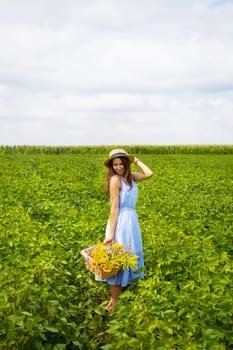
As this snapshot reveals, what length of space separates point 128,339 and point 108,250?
5.52 ft

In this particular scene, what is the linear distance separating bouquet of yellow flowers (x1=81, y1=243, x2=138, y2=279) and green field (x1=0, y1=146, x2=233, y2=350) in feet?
1.05

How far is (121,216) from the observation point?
6.33 meters

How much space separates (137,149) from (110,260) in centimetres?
4411

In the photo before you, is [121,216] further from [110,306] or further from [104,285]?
[104,285]

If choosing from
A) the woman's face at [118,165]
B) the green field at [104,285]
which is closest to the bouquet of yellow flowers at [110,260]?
the green field at [104,285]

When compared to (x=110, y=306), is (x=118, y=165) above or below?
above

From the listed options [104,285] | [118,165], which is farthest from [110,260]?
[104,285]

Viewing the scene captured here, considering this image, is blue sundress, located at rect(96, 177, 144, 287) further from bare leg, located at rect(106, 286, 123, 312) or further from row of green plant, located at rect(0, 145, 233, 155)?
row of green plant, located at rect(0, 145, 233, 155)

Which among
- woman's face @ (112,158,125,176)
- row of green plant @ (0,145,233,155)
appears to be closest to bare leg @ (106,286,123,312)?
woman's face @ (112,158,125,176)

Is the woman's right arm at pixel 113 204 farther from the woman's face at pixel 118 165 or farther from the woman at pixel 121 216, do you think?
the woman's face at pixel 118 165

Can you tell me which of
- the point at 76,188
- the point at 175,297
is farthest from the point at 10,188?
the point at 175,297

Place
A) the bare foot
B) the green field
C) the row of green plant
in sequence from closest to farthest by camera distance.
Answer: the green field → the bare foot → the row of green plant

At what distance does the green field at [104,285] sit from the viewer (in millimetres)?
4449

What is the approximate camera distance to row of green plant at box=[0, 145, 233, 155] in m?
49.3
